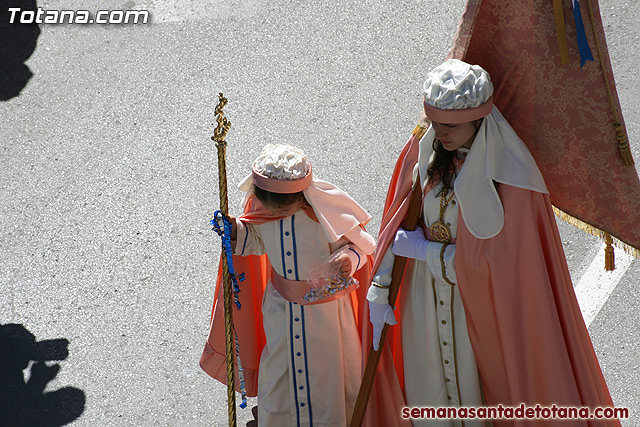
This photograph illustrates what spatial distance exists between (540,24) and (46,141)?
4.64m

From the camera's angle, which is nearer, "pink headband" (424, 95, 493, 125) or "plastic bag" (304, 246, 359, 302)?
"pink headband" (424, 95, 493, 125)

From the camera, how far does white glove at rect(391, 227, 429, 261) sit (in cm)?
354

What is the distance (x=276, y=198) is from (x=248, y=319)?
31.7 inches

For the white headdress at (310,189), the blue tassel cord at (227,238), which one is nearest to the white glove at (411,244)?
the white headdress at (310,189)

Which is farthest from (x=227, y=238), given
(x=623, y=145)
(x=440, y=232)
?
(x=623, y=145)

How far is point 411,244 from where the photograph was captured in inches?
140

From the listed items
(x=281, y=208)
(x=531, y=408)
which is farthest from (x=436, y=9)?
(x=531, y=408)

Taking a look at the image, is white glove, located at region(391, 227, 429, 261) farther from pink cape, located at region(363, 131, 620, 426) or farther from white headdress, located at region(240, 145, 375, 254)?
white headdress, located at region(240, 145, 375, 254)

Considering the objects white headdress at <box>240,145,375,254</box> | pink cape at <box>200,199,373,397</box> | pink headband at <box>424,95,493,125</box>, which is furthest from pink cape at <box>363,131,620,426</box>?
pink cape at <box>200,199,373,397</box>

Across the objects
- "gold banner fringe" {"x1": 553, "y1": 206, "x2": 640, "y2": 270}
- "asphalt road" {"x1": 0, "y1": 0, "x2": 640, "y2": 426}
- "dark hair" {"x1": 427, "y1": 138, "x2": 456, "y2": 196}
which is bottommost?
"asphalt road" {"x1": 0, "y1": 0, "x2": 640, "y2": 426}

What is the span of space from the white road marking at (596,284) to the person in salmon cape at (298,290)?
1.65 meters

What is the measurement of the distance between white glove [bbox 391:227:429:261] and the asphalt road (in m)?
1.68

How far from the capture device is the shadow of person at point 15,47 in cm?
725

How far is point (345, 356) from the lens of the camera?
414 cm
